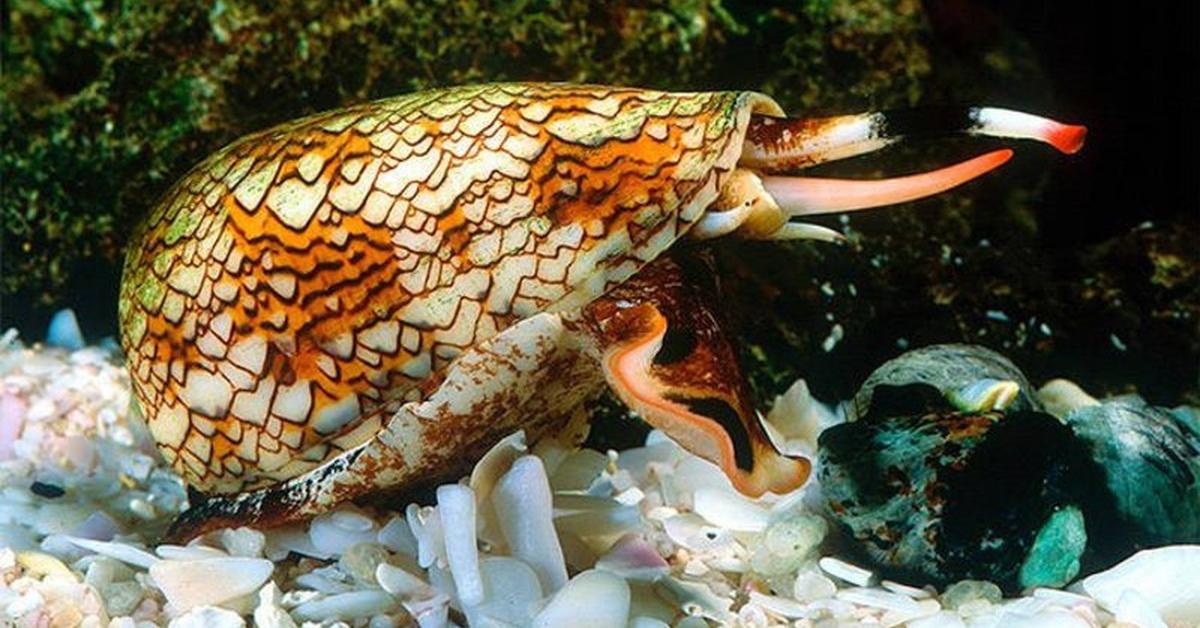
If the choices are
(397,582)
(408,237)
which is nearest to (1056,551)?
(397,582)

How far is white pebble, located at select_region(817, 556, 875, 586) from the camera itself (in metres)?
1.89

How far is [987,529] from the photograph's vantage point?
5.98 feet

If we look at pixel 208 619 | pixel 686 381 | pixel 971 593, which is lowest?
pixel 971 593

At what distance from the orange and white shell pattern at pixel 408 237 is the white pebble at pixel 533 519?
22cm

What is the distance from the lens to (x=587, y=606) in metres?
1.59

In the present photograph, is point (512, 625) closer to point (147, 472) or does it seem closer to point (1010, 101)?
point (147, 472)

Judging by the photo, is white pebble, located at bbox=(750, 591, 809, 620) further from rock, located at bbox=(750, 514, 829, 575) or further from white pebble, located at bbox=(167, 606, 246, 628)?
white pebble, located at bbox=(167, 606, 246, 628)

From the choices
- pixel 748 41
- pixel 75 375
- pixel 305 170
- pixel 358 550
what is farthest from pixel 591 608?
pixel 75 375

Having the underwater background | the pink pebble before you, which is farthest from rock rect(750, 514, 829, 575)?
the pink pebble

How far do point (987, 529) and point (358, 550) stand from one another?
1.09 metres

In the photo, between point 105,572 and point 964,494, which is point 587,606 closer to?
point 964,494

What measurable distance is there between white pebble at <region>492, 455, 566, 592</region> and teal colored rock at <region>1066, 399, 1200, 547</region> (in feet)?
3.36

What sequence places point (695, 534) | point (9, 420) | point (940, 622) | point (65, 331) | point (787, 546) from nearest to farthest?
point (940, 622) < point (787, 546) < point (695, 534) < point (9, 420) < point (65, 331)

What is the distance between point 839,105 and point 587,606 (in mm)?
1670
